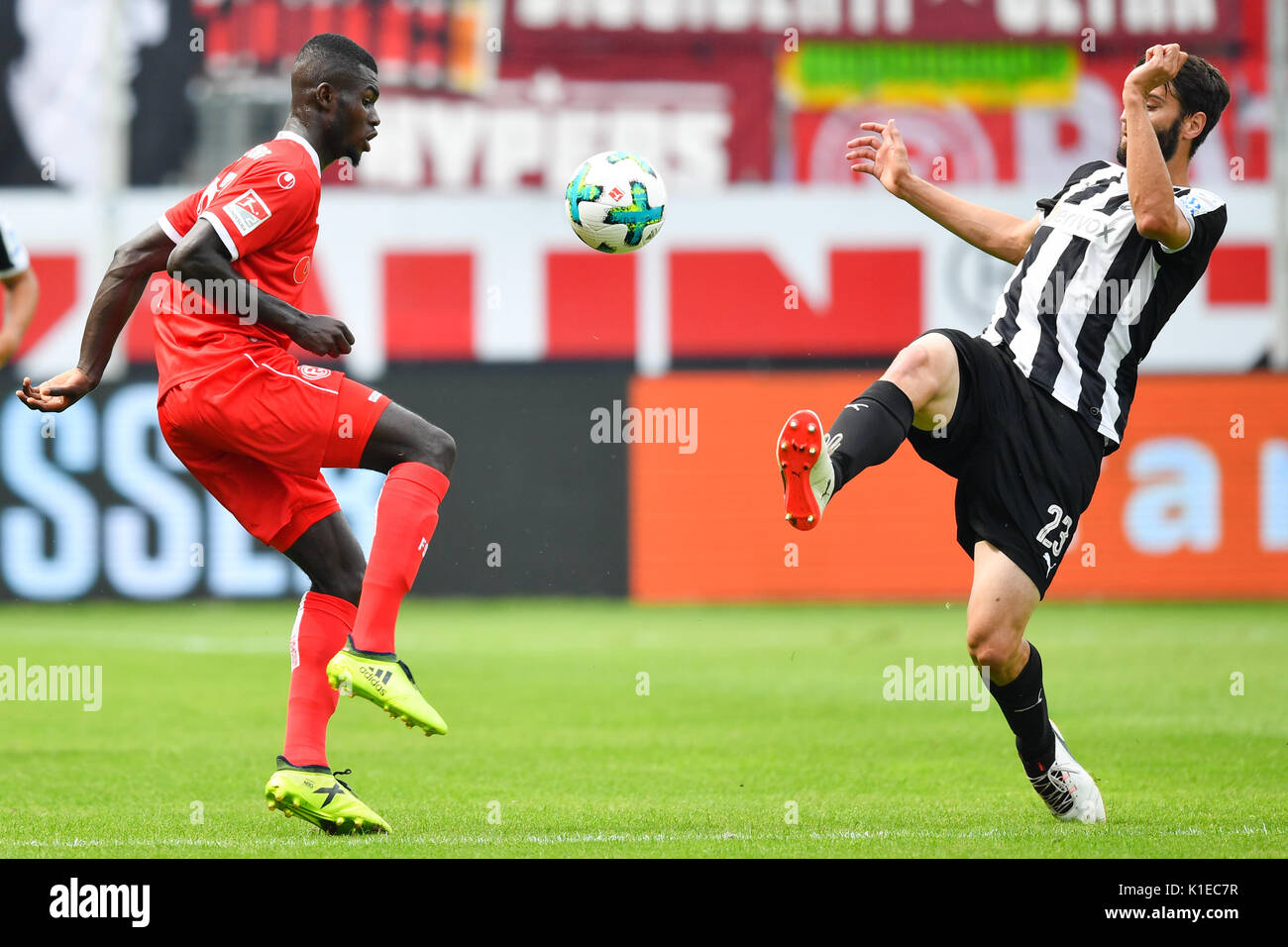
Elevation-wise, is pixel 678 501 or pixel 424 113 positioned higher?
pixel 424 113

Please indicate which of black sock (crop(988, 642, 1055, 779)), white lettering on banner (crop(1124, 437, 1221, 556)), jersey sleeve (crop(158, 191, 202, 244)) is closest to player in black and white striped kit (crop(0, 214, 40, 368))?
jersey sleeve (crop(158, 191, 202, 244))

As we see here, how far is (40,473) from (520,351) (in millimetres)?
5346

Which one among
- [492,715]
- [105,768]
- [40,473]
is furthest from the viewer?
[40,473]

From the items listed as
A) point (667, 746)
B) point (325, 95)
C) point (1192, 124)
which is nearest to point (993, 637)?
point (1192, 124)

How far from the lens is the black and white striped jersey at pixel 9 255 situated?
714cm

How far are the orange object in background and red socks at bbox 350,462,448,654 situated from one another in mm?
9948

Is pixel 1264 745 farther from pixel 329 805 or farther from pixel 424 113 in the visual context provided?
pixel 424 113

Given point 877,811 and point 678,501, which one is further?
point 678,501

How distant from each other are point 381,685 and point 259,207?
142cm

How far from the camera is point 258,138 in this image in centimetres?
1742

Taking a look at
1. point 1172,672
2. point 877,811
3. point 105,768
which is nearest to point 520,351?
point 1172,672

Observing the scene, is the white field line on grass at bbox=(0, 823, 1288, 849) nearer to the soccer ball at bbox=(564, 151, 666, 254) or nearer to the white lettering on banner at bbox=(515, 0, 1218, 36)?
the soccer ball at bbox=(564, 151, 666, 254)

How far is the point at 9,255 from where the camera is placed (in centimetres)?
714

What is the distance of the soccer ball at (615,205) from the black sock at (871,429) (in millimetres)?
1476
